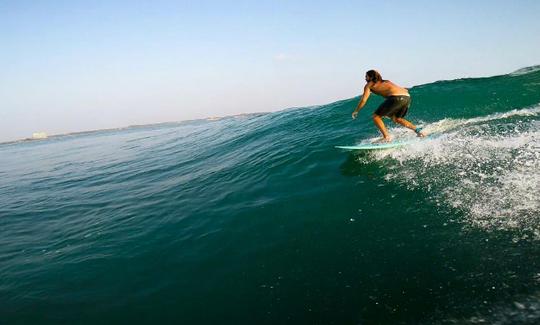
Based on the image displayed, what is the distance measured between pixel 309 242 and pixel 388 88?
5936 millimetres

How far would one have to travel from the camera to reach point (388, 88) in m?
9.41

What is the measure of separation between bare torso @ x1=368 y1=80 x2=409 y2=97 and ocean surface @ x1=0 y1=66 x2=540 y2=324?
5.33ft

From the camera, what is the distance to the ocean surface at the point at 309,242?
13.2 ft

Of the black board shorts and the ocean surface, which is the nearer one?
the ocean surface

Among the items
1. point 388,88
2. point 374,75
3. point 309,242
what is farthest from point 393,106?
point 309,242

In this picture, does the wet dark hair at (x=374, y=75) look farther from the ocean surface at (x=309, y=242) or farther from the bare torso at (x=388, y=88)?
the ocean surface at (x=309, y=242)

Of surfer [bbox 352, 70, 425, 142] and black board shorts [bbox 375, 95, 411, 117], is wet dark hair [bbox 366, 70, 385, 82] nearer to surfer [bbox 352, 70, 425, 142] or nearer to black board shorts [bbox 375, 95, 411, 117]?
surfer [bbox 352, 70, 425, 142]

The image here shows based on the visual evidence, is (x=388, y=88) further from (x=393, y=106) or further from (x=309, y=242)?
(x=309, y=242)

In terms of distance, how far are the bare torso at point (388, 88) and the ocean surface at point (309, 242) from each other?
1.62m

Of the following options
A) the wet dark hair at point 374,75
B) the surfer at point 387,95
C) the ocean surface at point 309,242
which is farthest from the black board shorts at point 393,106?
the ocean surface at point 309,242

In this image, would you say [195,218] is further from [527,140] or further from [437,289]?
[527,140]

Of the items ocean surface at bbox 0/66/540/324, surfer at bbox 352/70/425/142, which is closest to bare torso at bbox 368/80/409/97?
surfer at bbox 352/70/425/142

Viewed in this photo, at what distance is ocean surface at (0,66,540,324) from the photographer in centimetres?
402

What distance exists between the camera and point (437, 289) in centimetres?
395
